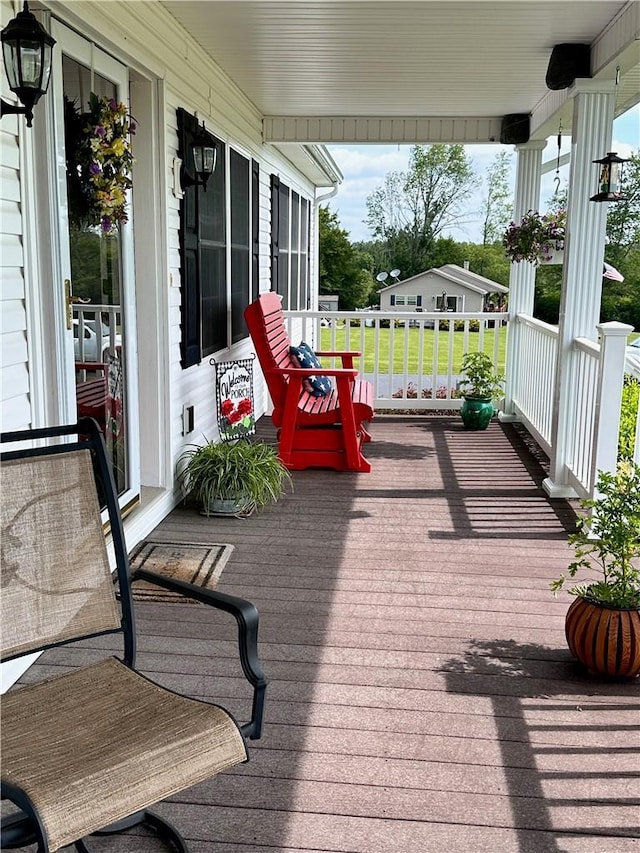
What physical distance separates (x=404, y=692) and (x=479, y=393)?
5041 mm

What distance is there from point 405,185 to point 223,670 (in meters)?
30.7

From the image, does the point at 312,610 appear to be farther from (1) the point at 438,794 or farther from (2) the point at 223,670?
(1) the point at 438,794

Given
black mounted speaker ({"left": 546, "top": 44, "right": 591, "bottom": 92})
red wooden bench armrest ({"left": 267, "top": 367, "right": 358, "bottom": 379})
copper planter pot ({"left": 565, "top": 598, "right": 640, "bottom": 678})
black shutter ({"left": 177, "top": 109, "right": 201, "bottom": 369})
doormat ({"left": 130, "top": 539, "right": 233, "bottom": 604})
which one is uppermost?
black mounted speaker ({"left": 546, "top": 44, "right": 591, "bottom": 92})

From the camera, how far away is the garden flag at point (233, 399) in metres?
5.54

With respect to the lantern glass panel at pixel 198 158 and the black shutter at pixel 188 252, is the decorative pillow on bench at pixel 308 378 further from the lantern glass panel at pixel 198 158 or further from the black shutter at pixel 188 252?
the lantern glass panel at pixel 198 158

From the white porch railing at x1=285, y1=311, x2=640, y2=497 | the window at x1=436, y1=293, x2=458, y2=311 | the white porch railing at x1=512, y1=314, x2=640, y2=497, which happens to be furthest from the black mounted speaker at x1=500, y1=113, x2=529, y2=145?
the window at x1=436, y1=293, x2=458, y2=311

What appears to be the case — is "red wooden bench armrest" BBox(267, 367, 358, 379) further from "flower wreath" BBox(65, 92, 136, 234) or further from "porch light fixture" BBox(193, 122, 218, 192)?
"flower wreath" BBox(65, 92, 136, 234)

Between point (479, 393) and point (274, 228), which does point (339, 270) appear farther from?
point (479, 393)

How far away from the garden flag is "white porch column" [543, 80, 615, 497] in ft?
6.59

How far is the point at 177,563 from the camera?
4.01 m

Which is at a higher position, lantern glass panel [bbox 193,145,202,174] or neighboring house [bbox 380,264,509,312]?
lantern glass panel [bbox 193,145,202,174]

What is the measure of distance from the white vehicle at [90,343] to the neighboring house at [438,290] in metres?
22.5

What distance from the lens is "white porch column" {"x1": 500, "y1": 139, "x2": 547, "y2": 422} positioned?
770 cm

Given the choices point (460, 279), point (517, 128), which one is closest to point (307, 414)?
point (517, 128)
